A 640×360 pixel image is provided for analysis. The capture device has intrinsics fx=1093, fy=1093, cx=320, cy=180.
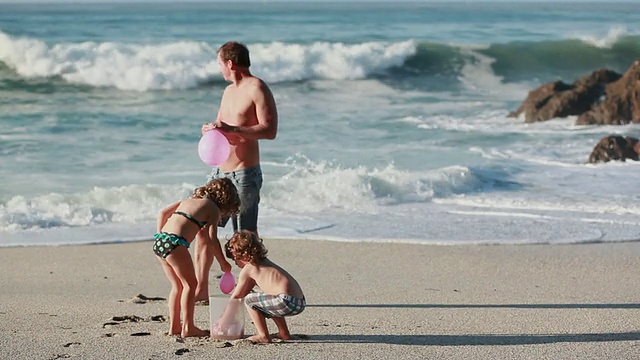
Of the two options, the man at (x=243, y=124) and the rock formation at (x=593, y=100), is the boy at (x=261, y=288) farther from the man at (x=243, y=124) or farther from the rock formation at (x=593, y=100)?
the rock formation at (x=593, y=100)

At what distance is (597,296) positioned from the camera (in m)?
7.19

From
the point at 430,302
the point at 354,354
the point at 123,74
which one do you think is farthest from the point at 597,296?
the point at 123,74

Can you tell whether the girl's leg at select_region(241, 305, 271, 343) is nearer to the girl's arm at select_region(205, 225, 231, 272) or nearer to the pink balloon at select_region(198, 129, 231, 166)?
the girl's arm at select_region(205, 225, 231, 272)

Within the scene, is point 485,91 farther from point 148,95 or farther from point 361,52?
point 148,95

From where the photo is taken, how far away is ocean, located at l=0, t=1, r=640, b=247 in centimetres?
1052

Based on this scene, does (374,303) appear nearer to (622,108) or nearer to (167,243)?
(167,243)

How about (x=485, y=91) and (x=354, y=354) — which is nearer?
(x=354, y=354)

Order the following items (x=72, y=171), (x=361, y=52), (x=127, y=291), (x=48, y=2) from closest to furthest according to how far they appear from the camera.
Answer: (x=127, y=291) → (x=72, y=171) → (x=361, y=52) → (x=48, y=2)

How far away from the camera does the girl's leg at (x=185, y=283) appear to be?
5.44 m

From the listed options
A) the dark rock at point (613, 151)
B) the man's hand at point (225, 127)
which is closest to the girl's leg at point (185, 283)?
the man's hand at point (225, 127)

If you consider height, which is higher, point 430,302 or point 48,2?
point 48,2

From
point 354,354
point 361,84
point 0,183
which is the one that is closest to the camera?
point 354,354

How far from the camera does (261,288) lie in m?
5.39

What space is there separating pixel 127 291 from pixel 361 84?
1711 cm
